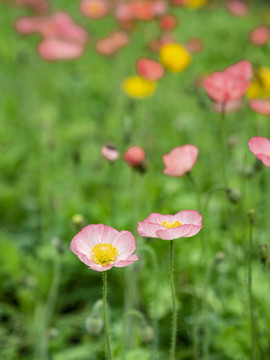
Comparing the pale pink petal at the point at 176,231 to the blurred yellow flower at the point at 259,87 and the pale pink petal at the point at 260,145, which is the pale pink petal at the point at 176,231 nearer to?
the pale pink petal at the point at 260,145

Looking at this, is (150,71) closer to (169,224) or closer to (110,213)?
(110,213)

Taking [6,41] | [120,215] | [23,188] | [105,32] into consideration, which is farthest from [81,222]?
[105,32]

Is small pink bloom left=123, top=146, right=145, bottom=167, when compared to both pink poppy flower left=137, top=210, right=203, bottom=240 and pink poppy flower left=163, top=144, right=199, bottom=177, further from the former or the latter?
pink poppy flower left=137, top=210, right=203, bottom=240

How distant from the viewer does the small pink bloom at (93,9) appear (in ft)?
10.7

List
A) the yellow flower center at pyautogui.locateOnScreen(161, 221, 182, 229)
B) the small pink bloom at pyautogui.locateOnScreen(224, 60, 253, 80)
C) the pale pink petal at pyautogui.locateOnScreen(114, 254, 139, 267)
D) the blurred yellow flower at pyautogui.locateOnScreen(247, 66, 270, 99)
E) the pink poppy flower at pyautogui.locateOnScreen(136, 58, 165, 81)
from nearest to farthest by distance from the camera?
1. the pale pink petal at pyautogui.locateOnScreen(114, 254, 139, 267)
2. the yellow flower center at pyautogui.locateOnScreen(161, 221, 182, 229)
3. the small pink bloom at pyautogui.locateOnScreen(224, 60, 253, 80)
4. the blurred yellow flower at pyautogui.locateOnScreen(247, 66, 270, 99)
5. the pink poppy flower at pyautogui.locateOnScreen(136, 58, 165, 81)

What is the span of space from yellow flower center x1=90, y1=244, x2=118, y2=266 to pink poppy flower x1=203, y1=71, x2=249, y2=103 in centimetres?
54

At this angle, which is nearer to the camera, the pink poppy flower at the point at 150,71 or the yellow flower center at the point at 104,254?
the yellow flower center at the point at 104,254

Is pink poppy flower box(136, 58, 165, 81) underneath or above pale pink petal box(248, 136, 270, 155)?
underneath

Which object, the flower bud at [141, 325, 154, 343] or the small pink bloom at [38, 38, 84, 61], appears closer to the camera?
the flower bud at [141, 325, 154, 343]

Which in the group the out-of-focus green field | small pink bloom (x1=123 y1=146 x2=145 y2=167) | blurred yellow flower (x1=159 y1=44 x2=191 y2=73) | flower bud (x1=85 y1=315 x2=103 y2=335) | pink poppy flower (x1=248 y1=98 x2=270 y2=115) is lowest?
the out-of-focus green field

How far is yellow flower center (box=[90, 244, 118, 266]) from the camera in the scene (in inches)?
31.8

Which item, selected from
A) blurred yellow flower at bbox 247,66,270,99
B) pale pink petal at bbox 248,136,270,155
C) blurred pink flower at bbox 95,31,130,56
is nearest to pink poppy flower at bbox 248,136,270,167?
pale pink petal at bbox 248,136,270,155

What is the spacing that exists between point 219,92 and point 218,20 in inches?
175

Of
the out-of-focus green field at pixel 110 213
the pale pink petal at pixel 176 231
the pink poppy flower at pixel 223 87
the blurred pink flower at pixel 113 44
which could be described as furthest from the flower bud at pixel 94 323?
the blurred pink flower at pixel 113 44
